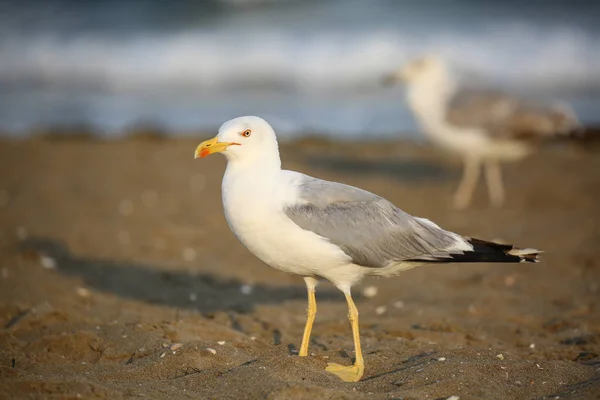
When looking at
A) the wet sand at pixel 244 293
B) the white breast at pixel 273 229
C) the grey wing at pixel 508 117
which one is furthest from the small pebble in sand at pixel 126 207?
the white breast at pixel 273 229

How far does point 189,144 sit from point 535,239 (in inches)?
222

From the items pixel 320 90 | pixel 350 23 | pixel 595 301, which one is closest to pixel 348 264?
pixel 595 301

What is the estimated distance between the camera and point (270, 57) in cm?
2048

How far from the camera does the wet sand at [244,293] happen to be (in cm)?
477

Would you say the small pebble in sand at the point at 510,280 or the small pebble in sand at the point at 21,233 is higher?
the small pebble in sand at the point at 510,280

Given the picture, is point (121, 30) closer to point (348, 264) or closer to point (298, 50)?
point (298, 50)

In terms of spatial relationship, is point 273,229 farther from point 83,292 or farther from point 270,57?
point 270,57

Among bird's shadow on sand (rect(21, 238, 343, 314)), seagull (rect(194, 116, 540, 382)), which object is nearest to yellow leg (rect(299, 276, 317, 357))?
seagull (rect(194, 116, 540, 382))

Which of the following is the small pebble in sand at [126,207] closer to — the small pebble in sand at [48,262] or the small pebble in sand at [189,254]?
the small pebble in sand at [189,254]

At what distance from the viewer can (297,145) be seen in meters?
13.2

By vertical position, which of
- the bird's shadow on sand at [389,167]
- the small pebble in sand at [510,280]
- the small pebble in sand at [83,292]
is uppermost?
the bird's shadow on sand at [389,167]

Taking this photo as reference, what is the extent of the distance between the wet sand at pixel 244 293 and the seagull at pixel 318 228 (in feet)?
1.81

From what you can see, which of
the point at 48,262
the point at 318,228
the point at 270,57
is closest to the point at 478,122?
the point at 48,262

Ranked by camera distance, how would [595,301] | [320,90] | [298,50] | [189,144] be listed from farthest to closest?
[298,50] < [320,90] < [189,144] < [595,301]
